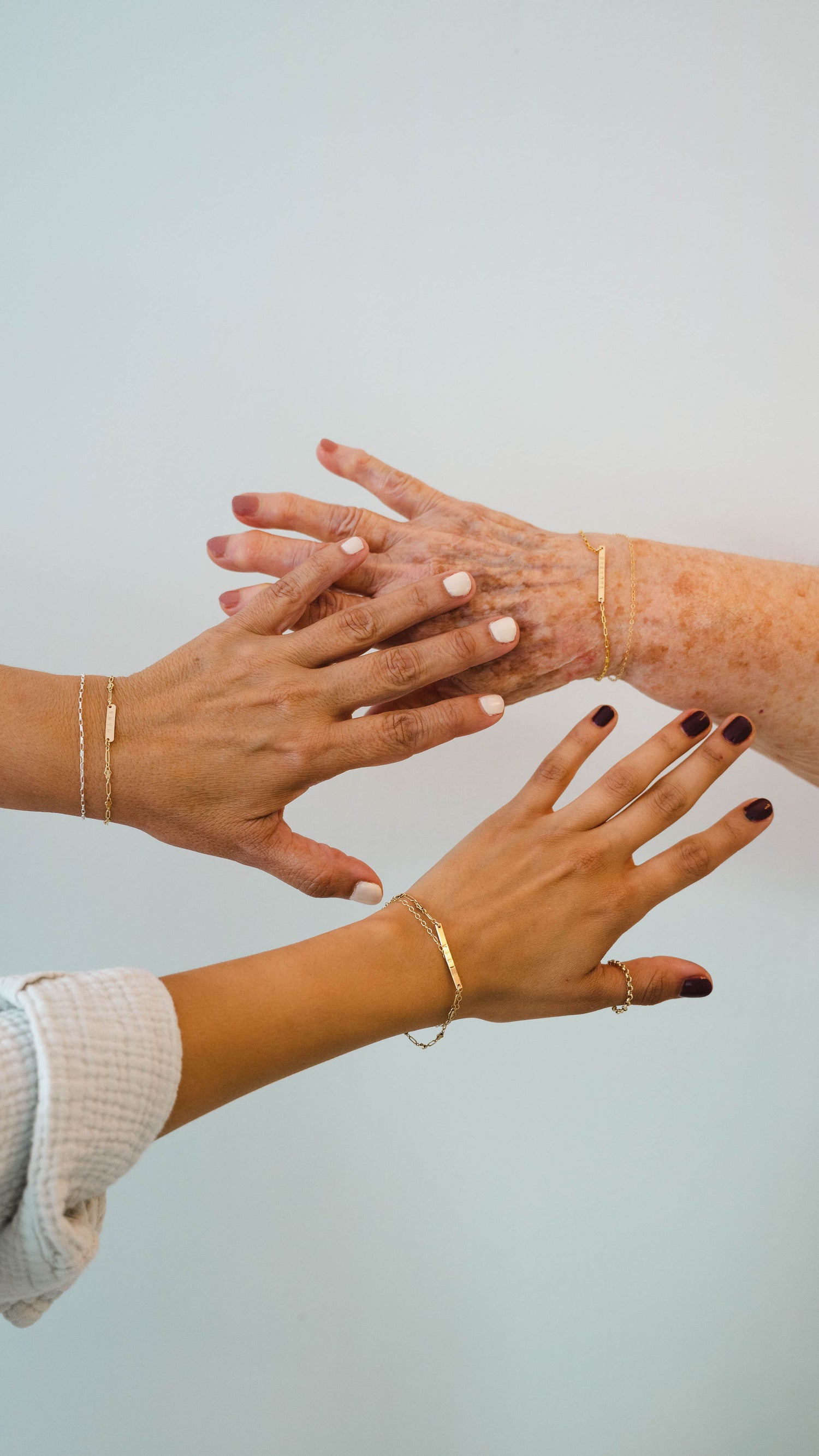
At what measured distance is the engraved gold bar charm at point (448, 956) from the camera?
94cm

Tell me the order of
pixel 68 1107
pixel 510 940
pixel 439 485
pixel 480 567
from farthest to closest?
pixel 439 485 < pixel 480 567 < pixel 510 940 < pixel 68 1107

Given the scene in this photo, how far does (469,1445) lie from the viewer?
1.59m

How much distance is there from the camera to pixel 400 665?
3.71 feet

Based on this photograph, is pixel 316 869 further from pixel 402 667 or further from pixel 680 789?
→ pixel 680 789

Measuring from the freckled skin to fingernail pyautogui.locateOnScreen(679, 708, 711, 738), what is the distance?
15 cm

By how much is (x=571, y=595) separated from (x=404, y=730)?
0.29 meters

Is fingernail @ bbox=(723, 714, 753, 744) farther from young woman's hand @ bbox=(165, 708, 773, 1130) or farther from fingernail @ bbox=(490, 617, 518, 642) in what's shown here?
fingernail @ bbox=(490, 617, 518, 642)

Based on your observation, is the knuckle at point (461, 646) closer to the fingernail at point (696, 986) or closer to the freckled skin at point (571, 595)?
the freckled skin at point (571, 595)

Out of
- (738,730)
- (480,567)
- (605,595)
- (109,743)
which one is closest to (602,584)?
(605,595)

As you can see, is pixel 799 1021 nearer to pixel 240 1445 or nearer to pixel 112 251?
pixel 240 1445

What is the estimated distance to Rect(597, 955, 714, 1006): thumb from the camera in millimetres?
1021

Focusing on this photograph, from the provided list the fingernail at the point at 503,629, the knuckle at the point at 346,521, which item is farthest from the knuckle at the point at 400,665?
the knuckle at the point at 346,521

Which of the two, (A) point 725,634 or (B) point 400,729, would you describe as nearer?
(B) point 400,729

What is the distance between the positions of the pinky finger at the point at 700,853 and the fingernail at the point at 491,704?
10.0 inches
